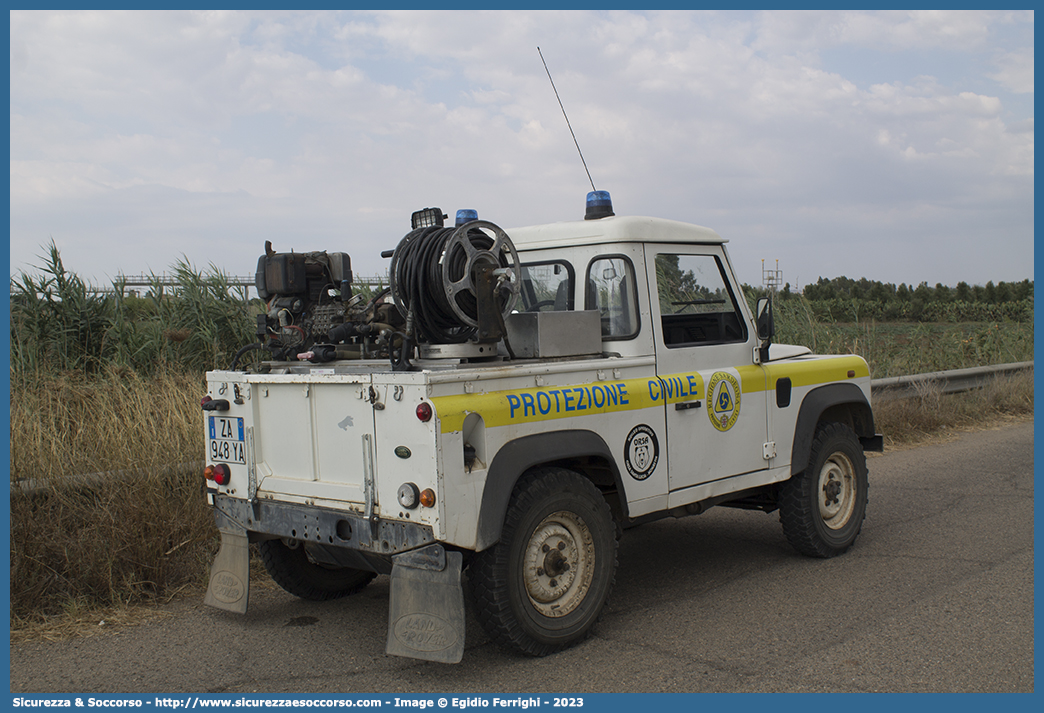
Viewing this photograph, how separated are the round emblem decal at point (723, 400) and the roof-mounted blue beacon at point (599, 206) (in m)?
1.23

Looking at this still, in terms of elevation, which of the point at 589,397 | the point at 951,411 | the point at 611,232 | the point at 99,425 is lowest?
the point at 951,411

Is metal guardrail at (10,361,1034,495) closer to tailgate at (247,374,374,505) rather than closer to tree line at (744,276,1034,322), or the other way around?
tree line at (744,276,1034,322)

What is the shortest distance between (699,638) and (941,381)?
8.82 meters

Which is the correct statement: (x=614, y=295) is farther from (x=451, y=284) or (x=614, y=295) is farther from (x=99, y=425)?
(x=99, y=425)

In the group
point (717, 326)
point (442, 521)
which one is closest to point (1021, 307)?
point (717, 326)

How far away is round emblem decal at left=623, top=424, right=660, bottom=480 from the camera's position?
15.5ft

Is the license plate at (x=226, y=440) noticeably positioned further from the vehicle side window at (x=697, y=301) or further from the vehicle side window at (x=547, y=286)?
the vehicle side window at (x=697, y=301)

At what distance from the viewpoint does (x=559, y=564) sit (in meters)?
4.43

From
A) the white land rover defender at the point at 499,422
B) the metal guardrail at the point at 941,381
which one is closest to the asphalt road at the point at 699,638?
the white land rover defender at the point at 499,422

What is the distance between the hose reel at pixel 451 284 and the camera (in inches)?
176

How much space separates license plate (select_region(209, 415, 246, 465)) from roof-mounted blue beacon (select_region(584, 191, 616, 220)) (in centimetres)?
248

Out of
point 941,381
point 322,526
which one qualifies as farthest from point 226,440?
point 941,381

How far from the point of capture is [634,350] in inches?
197

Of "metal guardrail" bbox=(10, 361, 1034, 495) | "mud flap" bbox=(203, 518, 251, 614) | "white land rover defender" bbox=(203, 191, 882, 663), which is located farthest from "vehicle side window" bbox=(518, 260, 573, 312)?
"metal guardrail" bbox=(10, 361, 1034, 495)
